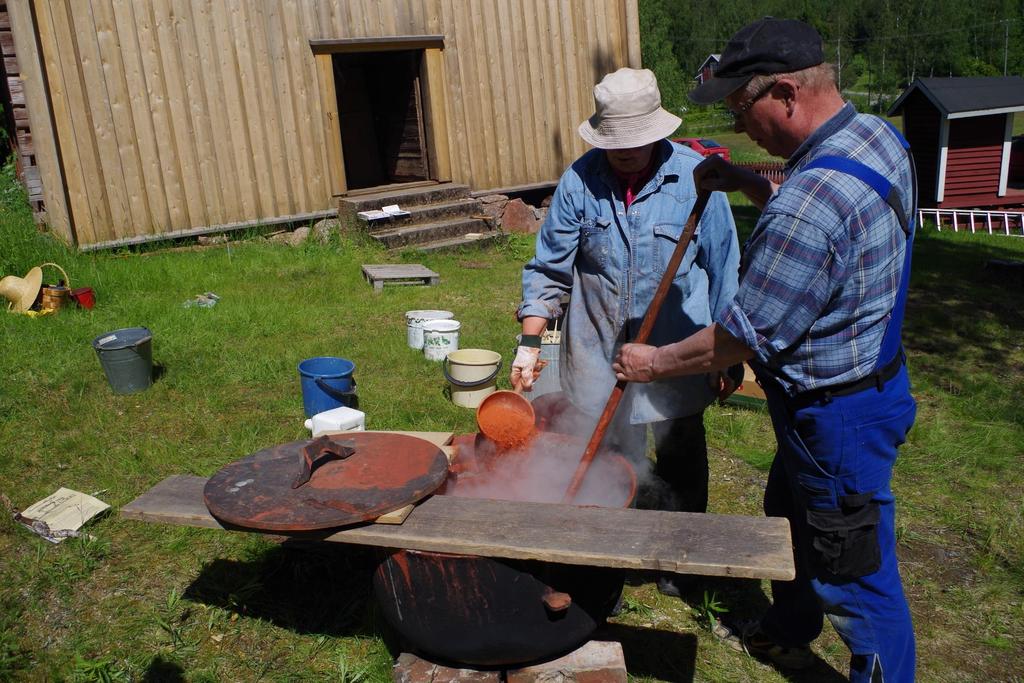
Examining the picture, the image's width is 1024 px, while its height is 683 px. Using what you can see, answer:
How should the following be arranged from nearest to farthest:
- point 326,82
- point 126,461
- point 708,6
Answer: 1. point 126,461
2. point 326,82
3. point 708,6

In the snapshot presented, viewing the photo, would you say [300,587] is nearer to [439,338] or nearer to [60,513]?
[60,513]

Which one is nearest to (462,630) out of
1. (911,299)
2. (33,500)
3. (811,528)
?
(811,528)

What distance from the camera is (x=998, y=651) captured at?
3076 millimetres

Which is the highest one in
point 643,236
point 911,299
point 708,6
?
point 708,6

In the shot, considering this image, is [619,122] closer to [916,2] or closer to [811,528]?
[811,528]

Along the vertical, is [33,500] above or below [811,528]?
below

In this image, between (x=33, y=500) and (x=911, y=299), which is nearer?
(x=33, y=500)

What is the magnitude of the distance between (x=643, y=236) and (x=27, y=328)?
211 inches

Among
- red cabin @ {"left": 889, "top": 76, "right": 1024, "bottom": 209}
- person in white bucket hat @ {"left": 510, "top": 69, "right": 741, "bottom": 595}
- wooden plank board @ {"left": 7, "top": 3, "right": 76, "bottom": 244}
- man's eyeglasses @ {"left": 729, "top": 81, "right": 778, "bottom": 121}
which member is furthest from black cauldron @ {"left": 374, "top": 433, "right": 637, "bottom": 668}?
red cabin @ {"left": 889, "top": 76, "right": 1024, "bottom": 209}

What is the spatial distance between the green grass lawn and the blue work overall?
0.66 meters

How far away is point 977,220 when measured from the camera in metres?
16.6

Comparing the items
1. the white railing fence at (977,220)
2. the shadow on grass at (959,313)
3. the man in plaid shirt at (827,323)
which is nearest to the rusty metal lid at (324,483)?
the man in plaid shirt at (827,323)

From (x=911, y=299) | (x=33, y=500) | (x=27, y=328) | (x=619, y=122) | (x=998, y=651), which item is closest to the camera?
(x=619, y=122)

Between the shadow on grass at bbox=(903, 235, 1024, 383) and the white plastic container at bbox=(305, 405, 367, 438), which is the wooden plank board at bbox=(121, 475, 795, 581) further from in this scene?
the shadow on grass at bbox=(903, 235, 1024, 383)
